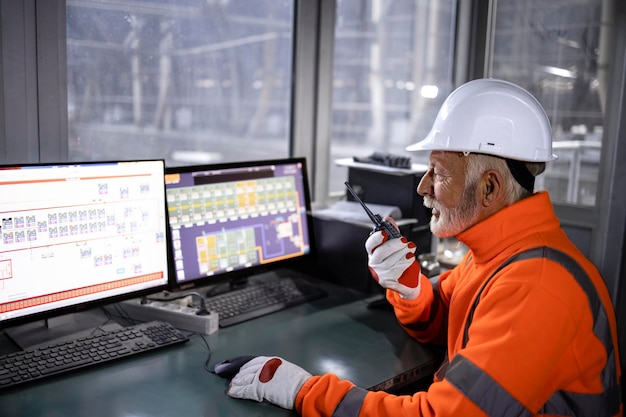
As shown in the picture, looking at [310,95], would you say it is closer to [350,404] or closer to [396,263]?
[396,263]

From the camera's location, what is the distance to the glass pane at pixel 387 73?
2.88m

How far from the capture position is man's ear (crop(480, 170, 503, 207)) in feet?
5.02

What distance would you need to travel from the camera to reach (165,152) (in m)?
2.31

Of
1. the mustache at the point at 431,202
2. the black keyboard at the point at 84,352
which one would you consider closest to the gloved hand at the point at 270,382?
the black keyboard at the point at 84,352

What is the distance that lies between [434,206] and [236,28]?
1216mm

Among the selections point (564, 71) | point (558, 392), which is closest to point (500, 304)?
point (558, 392)

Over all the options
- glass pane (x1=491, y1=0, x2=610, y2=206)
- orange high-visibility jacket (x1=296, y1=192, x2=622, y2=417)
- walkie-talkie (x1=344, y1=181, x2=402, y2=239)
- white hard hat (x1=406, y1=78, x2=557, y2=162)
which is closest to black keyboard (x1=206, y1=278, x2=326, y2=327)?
walkie-talkie (x1=344, y1=181, x2=402, y2=239)

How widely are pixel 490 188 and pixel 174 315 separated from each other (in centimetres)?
96

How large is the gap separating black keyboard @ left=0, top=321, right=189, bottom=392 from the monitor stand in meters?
0.07

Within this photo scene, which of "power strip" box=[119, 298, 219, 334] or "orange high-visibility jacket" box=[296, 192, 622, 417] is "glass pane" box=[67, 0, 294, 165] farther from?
"orange high-visibility jacket" box=[296, 192, 622, 417]

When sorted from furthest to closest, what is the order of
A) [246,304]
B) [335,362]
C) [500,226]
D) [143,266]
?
[246,304]
[143,266]
[335,362]
[500,226]

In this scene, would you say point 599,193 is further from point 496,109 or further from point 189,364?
point 189,364

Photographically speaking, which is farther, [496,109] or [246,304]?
[246,304]

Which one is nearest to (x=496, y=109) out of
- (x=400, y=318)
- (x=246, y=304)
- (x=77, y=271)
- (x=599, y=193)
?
(x=400, y=318)
